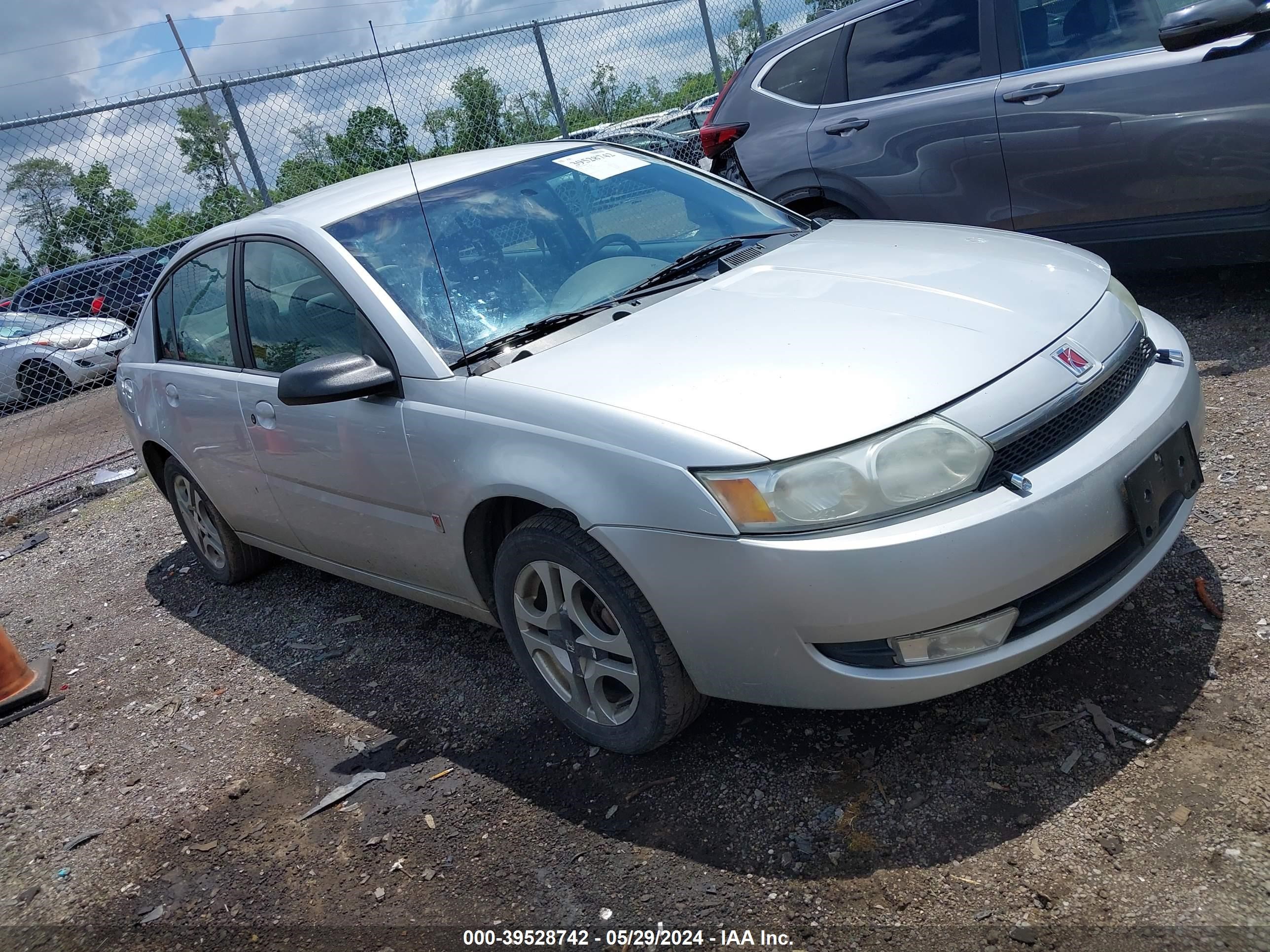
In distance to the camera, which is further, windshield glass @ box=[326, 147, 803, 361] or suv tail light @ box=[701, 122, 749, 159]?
suv tail light @ box=[701, 122, 749, 159]

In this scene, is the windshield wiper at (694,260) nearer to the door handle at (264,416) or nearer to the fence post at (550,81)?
the door handle at (264,416)

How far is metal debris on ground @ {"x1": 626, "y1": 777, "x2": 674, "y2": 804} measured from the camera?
2814 millimetres

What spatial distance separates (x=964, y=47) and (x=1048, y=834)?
425cm

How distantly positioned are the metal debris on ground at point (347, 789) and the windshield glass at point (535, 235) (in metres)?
1.32

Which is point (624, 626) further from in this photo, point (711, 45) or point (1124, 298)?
point (711, 45)

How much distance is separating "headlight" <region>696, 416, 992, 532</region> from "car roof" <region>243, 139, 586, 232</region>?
6.23 ft

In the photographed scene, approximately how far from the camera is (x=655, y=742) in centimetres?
280

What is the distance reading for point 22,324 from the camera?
37.4 feet

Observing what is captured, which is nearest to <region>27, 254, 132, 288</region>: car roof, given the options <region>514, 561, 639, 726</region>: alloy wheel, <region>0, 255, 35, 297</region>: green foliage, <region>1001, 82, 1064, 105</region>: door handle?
<region>0, 255, 35, 297</region>: green foliage

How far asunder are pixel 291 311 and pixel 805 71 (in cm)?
354

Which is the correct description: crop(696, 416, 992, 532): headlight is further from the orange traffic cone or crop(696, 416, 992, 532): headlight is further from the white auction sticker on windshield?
the orange traffic cone

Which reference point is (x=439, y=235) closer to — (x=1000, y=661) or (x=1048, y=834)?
(x=1000, y=661)

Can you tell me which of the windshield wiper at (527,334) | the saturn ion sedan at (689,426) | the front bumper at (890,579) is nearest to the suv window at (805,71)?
the saturn ion sedan at (689,426)

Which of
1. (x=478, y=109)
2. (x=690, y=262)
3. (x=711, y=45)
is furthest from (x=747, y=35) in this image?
(x=690, y=262)
